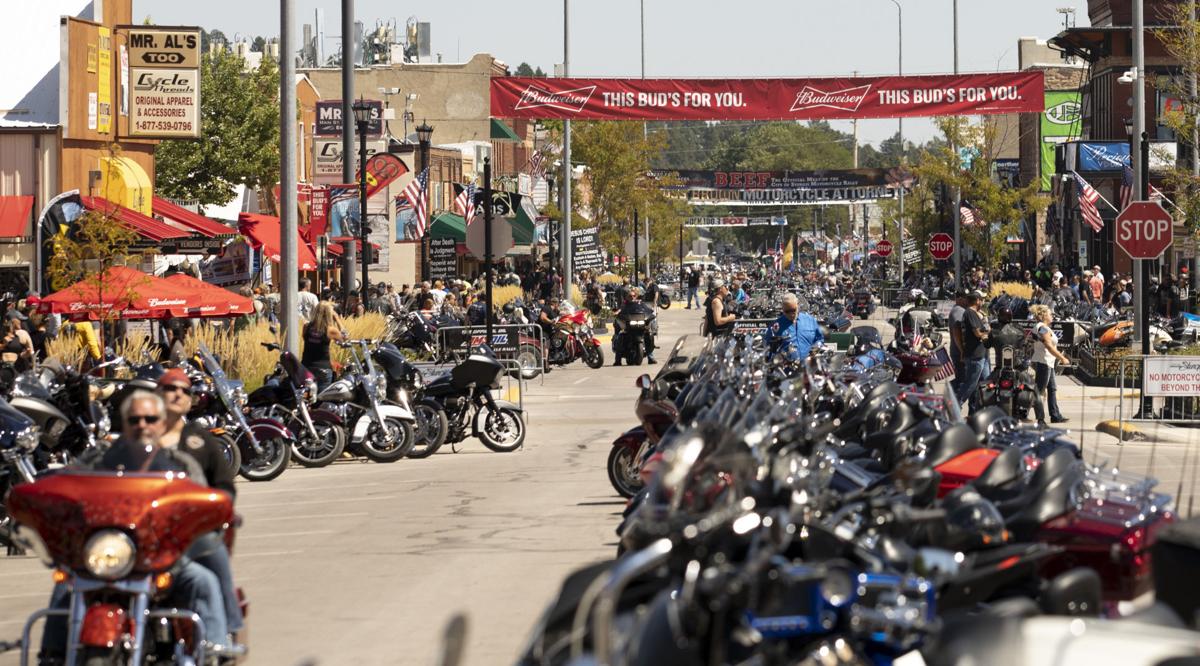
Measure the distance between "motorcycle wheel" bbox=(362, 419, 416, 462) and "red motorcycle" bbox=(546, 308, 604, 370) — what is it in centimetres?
1694

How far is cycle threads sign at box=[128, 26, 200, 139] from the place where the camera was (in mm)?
34969

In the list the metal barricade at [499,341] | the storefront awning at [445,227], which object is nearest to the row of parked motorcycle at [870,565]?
the metal barricade at [499,341]

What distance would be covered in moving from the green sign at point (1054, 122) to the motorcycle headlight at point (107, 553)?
72.5m

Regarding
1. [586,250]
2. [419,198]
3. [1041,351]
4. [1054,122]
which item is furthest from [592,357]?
[1054,122]

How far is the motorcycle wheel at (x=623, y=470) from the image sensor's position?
52.2 ft

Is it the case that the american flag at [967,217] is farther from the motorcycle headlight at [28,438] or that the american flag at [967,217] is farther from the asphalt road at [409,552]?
the motorcycle headlight at [28,438]

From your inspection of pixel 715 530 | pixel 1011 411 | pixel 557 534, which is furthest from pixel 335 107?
pixel 715 530

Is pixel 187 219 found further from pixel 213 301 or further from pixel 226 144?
pixel 226 144

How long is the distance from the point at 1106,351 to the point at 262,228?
16058 millimetres

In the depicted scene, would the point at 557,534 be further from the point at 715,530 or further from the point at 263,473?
the point at 715,530

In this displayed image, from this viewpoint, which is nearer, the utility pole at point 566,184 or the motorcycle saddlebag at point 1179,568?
the motorcycle saddlebag at point 1179,568

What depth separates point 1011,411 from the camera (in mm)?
22844

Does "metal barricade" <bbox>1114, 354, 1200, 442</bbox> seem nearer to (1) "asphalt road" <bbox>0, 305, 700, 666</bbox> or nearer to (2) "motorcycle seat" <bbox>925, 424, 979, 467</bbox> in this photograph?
(1) "asphalt road" <bbox>0, 305, 700, 666</bbox>

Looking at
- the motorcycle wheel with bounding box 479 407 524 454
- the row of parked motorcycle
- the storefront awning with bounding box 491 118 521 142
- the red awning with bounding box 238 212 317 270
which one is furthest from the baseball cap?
the storefront awning with bounding box 491 118 521 142
